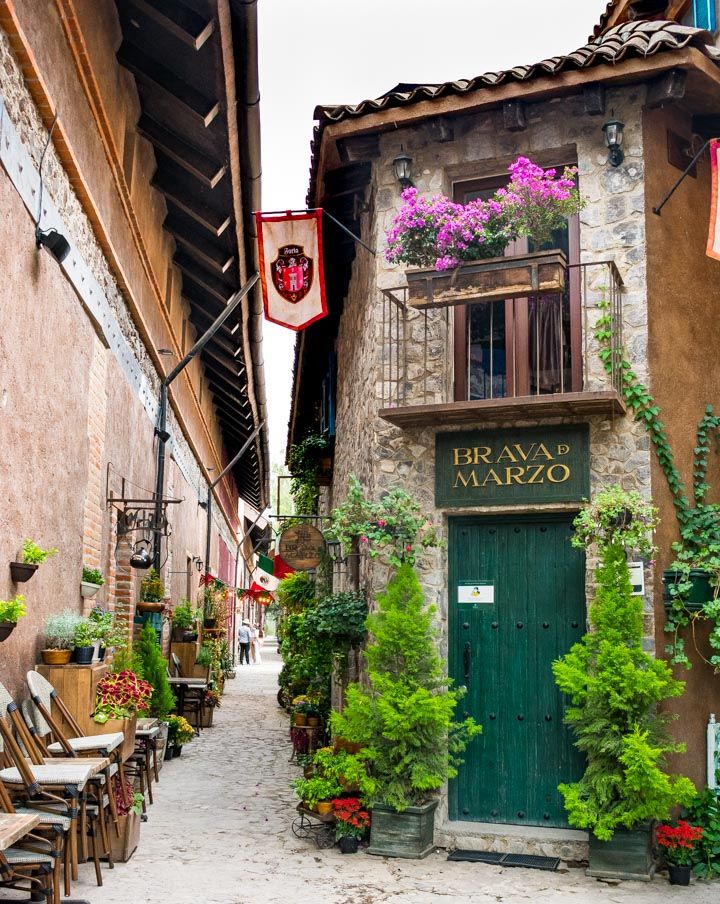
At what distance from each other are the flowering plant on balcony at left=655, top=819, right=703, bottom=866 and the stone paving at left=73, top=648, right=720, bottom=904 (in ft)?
0.57

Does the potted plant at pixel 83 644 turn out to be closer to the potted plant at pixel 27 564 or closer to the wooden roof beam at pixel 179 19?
the potted plant at pixel 27 564

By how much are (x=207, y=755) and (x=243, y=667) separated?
67.3 ft

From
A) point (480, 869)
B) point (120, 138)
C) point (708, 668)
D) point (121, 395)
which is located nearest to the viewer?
point (480, 869)

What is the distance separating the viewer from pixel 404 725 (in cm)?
776

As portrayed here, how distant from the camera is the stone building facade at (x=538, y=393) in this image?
8.05m

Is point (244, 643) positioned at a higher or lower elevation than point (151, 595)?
lower

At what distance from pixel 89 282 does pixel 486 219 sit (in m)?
3.39

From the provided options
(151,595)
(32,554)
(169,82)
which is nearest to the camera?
(32,554)

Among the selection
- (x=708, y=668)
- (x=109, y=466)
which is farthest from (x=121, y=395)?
(x=708, y=668)

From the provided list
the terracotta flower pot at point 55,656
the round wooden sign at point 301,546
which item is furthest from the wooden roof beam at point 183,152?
the terracotta flower pot at point 55,656

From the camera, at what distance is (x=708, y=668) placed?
8.09 meters

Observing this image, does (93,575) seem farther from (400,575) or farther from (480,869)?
(480,869)

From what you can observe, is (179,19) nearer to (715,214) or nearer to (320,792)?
(715,214)

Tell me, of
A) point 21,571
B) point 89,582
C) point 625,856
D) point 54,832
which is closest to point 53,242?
point 21,571
